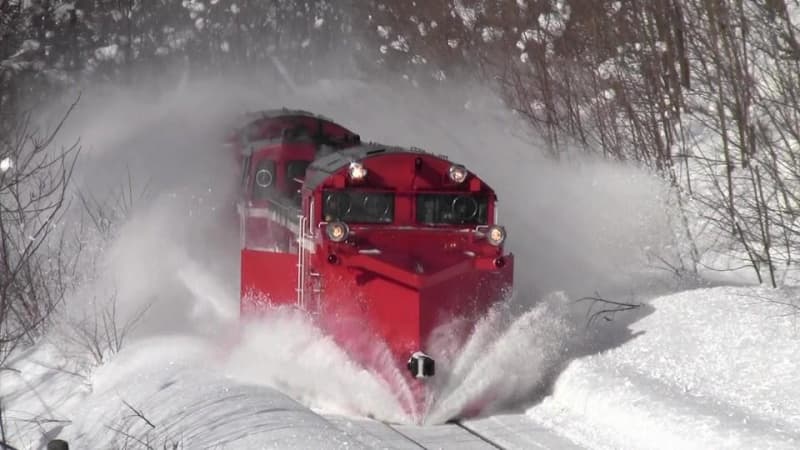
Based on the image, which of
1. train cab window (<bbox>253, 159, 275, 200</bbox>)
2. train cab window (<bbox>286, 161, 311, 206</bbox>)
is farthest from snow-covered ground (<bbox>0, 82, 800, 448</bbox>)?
train cab window (<bbox>286, 161, 311, 206</bbox>)

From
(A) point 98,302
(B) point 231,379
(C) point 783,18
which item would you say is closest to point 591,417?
(B) point 231,379

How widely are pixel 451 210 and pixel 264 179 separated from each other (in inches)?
142

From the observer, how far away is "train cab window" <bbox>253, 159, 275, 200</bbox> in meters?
16.2

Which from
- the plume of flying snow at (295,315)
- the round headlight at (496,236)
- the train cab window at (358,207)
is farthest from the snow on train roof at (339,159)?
the plume of flying snow at (295,315)

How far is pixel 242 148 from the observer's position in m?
18.4

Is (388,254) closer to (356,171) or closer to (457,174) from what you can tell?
(356,171)

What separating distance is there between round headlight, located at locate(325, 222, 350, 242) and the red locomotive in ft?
0.04

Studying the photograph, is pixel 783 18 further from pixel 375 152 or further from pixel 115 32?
pixel 115 32

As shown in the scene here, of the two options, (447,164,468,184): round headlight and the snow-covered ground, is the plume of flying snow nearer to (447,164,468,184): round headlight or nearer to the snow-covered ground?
the snow-covered ground

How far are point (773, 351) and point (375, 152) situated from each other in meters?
5.32

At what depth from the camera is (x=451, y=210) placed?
45.1 feet

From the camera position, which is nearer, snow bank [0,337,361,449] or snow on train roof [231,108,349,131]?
snow bank [0,337,361,449]

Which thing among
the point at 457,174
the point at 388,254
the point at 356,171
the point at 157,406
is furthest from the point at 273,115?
the point at 157,406

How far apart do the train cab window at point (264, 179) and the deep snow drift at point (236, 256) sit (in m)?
2.01
